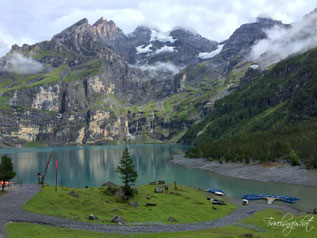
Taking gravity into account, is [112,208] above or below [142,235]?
below

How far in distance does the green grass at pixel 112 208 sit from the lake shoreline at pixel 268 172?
5392 cm

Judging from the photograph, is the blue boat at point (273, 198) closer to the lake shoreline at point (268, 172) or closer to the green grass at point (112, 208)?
the green grass at point (112, 208)

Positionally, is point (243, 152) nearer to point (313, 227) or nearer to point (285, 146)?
point (285, 146)

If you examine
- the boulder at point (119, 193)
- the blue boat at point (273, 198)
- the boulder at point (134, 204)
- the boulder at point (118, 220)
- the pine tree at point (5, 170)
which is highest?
the pine tree at point (5, 170)

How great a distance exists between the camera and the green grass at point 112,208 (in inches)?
1727

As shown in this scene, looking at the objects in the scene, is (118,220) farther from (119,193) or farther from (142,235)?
(119,193)

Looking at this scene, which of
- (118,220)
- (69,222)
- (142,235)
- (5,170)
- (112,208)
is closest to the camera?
(142,235)

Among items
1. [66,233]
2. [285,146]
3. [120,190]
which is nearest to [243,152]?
Answer: [285,146]

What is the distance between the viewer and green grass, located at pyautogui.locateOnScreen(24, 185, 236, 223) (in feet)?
144

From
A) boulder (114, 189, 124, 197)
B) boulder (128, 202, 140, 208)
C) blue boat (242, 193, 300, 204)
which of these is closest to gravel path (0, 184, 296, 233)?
boulder (128, 202, 140, 208)

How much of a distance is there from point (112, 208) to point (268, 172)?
8844cm

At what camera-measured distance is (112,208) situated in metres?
48.9

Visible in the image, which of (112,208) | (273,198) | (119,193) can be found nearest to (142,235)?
(112,208)

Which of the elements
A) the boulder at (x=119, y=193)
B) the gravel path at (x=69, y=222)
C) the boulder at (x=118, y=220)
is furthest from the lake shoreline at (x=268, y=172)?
the boulder at (x=118, y=220)
